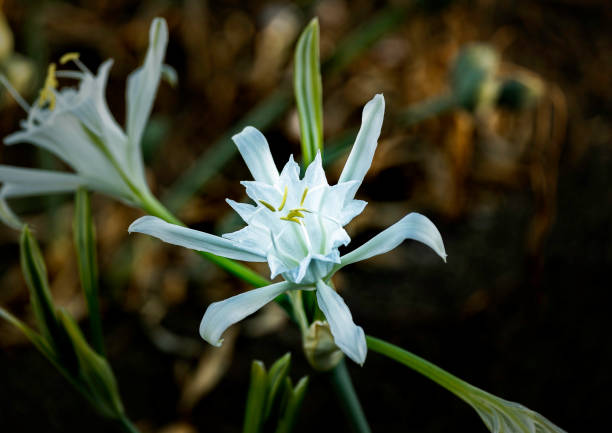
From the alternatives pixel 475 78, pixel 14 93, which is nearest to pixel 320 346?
pixel 14 93

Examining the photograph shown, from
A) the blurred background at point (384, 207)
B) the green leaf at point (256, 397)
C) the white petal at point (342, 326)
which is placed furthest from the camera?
the blurred background at point (384, 207)

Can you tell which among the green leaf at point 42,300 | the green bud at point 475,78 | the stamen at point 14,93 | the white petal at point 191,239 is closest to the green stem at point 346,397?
the white petal at point 191,239

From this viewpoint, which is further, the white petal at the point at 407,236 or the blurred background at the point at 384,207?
the blurred background at the point at 384,207

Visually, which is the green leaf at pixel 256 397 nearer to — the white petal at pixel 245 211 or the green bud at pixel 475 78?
the white petal at pixel 245 211

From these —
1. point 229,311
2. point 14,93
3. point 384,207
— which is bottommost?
point 384,207

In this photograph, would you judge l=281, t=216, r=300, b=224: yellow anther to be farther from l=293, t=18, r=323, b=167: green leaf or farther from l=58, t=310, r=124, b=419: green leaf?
l=58, t=310, r=124, b=419: green leaf

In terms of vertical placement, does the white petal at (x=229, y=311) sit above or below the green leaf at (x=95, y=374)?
above

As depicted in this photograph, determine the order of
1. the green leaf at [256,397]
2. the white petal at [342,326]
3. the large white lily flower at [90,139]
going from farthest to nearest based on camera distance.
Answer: the large white lily flower at [90,139] → the green leaf at [256,397] → the white petal at [342,326]

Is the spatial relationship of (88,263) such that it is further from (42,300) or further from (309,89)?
(309,89)
